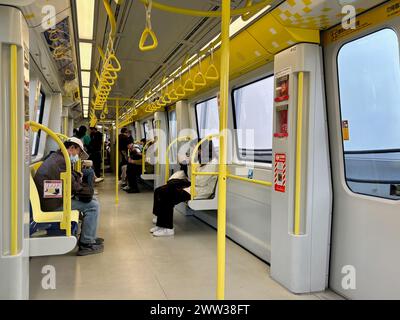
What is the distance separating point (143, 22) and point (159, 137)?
15.0 feet

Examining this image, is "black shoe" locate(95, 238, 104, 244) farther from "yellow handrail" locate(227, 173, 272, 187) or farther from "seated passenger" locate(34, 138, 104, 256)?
"yellow handrail" locate(227, 173, 272, 187)

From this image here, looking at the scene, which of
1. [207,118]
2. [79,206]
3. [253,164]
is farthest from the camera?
[207,118]

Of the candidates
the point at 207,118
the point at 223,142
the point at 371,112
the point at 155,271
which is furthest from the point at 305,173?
the point at 207,118

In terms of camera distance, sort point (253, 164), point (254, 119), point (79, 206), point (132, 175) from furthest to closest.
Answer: point (132, 175)
point (254, 119)
point (253, 164)
point (79, 206)

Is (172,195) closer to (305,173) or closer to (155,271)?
(155,271)

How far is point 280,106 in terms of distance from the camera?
2.96m

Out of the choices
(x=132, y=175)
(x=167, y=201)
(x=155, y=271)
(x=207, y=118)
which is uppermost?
(x=207, y=118)

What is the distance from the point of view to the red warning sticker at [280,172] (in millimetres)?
2902

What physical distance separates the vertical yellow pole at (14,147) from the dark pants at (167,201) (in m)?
2.78

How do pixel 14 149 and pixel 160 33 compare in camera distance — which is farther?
pixel 160 33

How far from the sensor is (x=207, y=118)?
6230 millimetres

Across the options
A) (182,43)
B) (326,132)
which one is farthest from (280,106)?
(182,43)

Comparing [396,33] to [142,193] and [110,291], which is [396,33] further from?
[142,193]

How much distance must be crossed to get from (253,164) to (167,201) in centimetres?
132
